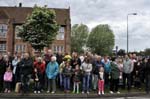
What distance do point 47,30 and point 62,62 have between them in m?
37.3

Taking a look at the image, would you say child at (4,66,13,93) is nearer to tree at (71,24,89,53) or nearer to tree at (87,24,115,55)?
tree at (87,24,115,55)

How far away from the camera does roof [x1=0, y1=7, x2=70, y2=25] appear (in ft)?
257

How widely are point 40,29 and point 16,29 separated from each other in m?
19.3

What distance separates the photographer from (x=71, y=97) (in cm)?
2144

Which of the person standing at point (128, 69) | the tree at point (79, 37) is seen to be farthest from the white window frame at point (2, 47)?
the person standing at point (128, 69)

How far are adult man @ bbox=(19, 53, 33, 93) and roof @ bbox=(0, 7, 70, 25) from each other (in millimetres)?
56559

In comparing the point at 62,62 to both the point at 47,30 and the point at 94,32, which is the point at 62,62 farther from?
the point at 94,32

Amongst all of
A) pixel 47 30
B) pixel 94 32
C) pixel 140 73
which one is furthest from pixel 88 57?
pixel 94 32

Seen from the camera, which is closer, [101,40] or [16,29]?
[16,29]

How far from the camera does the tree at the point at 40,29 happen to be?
195 feet

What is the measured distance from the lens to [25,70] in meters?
A: 21.4

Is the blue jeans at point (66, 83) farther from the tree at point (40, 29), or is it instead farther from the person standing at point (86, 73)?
the tree at point (40, 29)

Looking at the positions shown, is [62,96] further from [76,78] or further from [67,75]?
[76,78]

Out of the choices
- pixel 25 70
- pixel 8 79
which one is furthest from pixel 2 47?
pixel 25 70
